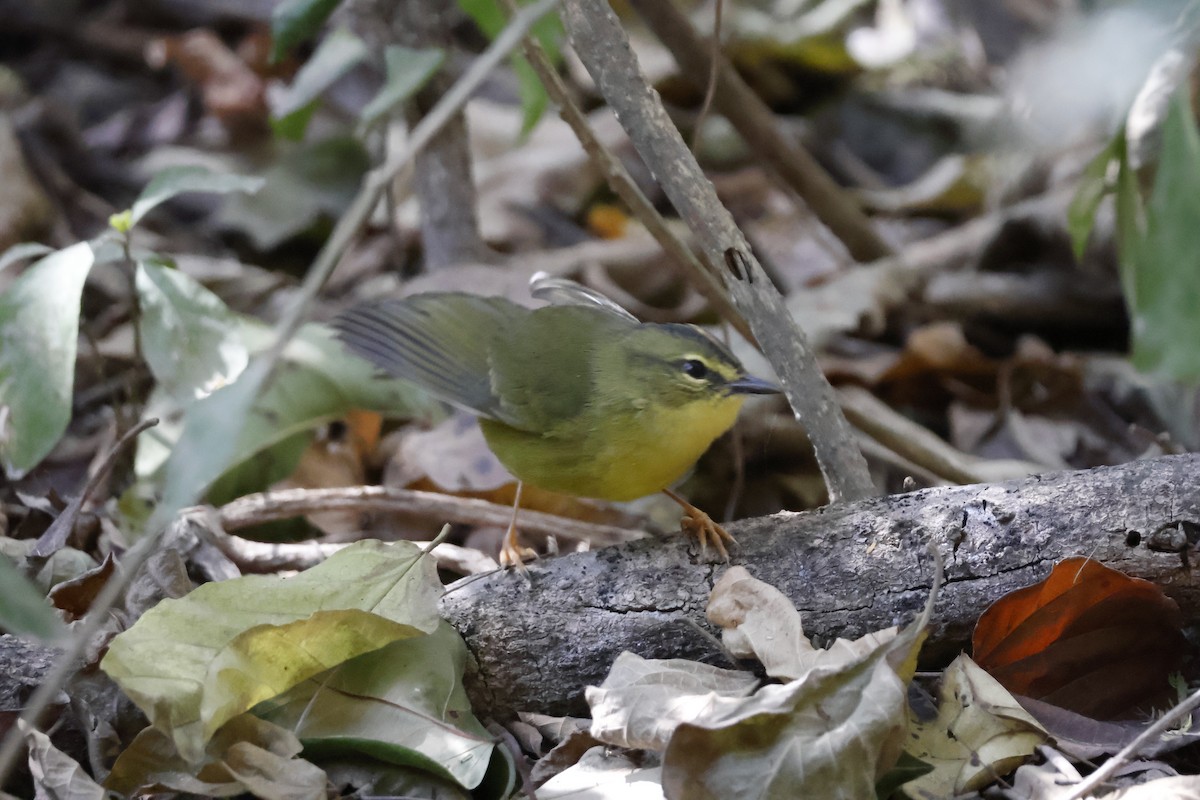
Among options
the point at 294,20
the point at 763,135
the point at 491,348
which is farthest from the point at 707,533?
the point at 763,135

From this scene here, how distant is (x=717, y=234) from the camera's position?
2.67 m

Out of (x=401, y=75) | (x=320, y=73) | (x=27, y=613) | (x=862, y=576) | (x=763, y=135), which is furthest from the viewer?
(x=763, y=135)

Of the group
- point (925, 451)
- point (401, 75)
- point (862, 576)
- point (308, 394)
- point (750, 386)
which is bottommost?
point (308, 394)

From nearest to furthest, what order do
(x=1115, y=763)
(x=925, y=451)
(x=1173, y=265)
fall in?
(x=1115, y=763), (x=1173, y=265), (x=925, y=451)

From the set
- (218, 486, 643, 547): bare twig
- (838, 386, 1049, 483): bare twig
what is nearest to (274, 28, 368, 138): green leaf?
(218, 486, 643, 547): bare twig

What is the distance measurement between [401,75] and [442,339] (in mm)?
850

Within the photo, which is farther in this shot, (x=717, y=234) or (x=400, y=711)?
(x=717, y=234)

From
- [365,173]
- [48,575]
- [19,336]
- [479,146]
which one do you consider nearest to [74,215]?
[365,173]

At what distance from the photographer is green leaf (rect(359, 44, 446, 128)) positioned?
3469 mm

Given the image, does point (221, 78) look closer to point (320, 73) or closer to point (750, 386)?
point (320, 73)

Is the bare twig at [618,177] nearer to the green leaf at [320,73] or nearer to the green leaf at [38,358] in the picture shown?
the green leaf at [320,73]

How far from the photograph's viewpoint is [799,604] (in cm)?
246

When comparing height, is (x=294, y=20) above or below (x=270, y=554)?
above

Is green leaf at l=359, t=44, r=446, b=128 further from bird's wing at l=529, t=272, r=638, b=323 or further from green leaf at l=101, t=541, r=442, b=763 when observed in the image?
green leaf at l=101, t=541, r=442, b=763
